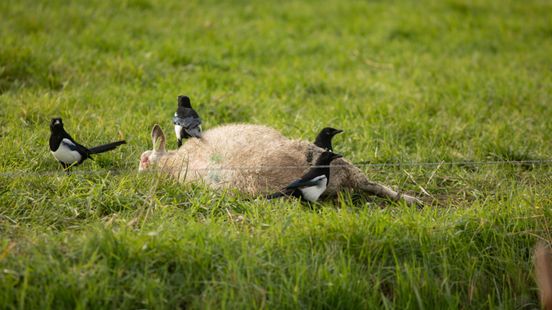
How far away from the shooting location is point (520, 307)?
4.09 metres

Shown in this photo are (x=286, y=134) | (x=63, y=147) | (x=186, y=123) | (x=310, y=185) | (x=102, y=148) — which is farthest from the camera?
(x=286, y=134)

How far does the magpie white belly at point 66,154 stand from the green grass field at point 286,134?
0.20 meters

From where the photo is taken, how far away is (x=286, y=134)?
20.9ft

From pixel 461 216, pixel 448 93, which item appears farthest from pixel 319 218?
pixel 448 93

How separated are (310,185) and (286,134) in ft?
6.04

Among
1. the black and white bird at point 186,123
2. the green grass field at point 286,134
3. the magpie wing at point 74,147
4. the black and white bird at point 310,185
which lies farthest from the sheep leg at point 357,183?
the magpie wing at point 74,147

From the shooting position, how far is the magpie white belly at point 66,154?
498 centimetres

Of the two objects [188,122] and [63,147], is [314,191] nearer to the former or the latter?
[188,122]

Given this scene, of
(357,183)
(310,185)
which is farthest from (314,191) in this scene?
(357,183)

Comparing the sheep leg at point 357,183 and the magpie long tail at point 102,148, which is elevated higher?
the magpie long tail at point 102,148

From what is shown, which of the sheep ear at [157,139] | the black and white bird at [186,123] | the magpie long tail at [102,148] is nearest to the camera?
the magpie long tail at [102,148]

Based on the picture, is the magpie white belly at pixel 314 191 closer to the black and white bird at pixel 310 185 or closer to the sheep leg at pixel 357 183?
the black and white bird at pixel 310 185

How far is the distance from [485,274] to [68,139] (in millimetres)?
3371

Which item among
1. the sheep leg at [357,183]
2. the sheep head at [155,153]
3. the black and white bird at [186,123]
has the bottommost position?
the sheep leg at [357,183]
